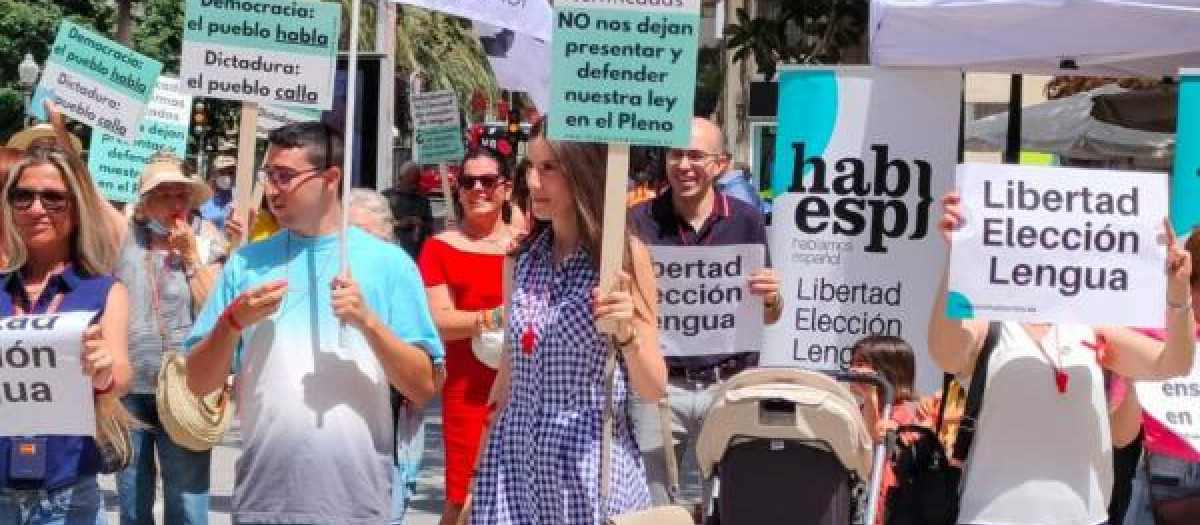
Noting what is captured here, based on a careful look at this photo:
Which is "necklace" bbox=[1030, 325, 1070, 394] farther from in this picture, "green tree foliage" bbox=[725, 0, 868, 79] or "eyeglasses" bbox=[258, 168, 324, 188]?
"green tree foliage" bbox=[725, 0, 868, 79]

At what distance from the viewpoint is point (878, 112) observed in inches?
332

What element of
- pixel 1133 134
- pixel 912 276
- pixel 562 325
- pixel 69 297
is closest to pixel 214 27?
pixel 69 297

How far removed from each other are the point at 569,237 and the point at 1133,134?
16927mm

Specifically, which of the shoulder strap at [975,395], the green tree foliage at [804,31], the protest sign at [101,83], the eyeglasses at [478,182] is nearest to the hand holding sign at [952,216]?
the shoulder strap at [975,395]

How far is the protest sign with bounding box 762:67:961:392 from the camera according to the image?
27.1 ft

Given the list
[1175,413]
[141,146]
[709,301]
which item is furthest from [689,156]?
[141,146]

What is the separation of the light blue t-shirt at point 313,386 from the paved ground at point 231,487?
457cm

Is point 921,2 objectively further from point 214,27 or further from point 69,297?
point 69,297

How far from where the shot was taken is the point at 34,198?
18.7 ft

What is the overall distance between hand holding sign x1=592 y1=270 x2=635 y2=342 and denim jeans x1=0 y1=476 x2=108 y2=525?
4.86ft

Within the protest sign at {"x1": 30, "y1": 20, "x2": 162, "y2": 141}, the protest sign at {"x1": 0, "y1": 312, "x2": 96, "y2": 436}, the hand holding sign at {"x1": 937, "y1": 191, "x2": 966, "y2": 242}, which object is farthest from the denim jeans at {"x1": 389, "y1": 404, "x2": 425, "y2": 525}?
the protest sign at {"x1": 30, "y1": 20, "x2": 162, "y2": 141}

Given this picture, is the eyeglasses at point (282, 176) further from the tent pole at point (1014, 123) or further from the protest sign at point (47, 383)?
the tent pole at point (1014, 123)

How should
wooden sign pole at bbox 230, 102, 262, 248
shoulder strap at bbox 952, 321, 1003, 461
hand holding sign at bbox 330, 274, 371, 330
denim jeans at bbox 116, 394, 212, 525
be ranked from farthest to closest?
denim jeans at bbox 116, 394, 212, 525 → wooden sign pole at bbox 230, 102, 262, 248 → shoulder strap at bbox 952, 321, 1003, 461 → hand holding sign at bbox 330, 274, 371, 330

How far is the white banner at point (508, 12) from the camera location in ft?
34.2
